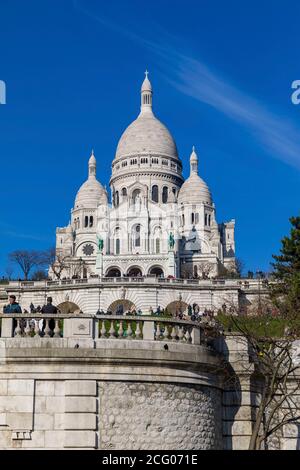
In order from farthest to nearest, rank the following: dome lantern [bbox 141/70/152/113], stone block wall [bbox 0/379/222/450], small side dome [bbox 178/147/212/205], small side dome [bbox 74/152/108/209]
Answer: dome lantern [bbox 141/70/152/113] < small side dome [bbox 74/152/108/209] < small side dome [bbox 178/147/212/205] < stone block wall [bbox 0/379/222/450]

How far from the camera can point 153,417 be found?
1994cm

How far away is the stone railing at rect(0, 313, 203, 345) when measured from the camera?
19.9 meters

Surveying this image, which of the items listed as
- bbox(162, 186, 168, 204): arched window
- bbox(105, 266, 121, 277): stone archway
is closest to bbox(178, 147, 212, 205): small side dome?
bbox(162, 186, 168, 204): arched window

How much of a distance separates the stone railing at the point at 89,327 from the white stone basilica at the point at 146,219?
98.7m

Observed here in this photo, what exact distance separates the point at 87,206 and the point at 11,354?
13581cm

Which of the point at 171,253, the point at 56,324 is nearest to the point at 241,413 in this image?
the point at 56,324

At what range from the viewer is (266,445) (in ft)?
72.6

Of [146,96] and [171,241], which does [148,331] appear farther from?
[146,96]

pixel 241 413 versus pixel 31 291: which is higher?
pixel 31 291

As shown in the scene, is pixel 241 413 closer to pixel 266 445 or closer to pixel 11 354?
pixel 266 445

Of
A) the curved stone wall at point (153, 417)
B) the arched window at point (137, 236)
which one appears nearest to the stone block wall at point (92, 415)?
the curved stone wall at point (153, 417)

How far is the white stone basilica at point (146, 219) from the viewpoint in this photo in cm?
12594

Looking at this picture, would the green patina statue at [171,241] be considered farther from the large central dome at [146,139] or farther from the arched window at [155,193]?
the large central dome at [146,139]

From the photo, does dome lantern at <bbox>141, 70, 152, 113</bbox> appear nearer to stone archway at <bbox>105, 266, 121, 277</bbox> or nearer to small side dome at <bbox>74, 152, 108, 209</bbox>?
small side dome at <bbox>74, 152, 108, 209</bbox>
